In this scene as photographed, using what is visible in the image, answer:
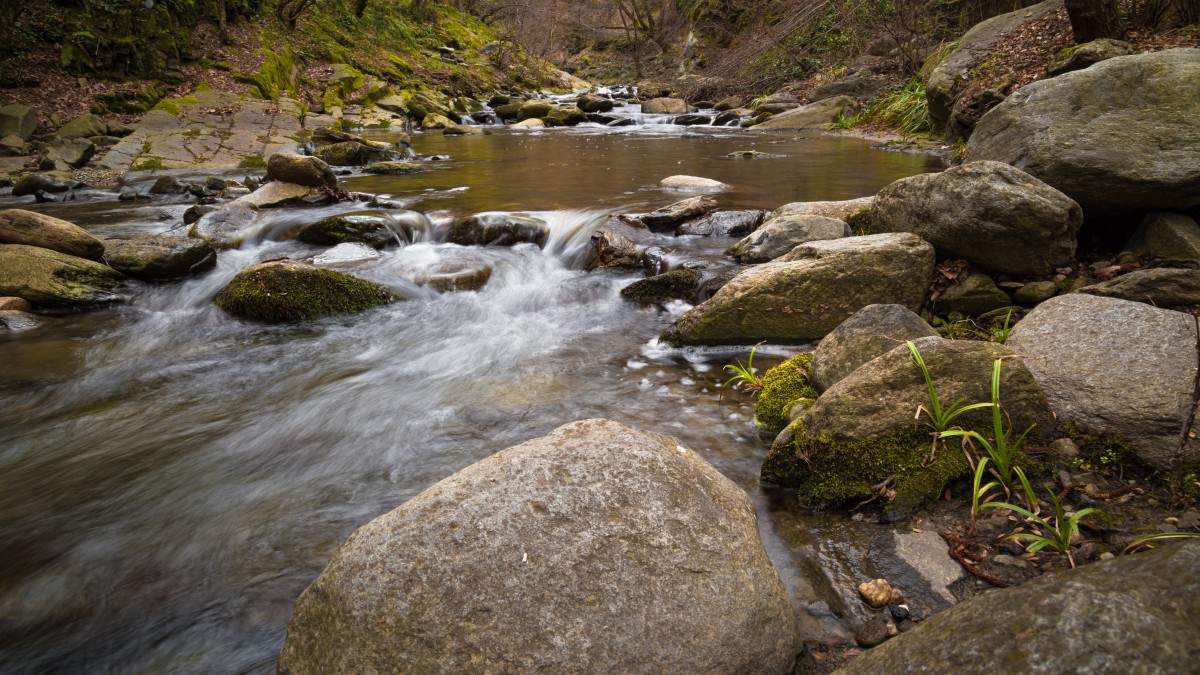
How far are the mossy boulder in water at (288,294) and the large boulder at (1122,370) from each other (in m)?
6.03

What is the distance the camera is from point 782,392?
3.92 m

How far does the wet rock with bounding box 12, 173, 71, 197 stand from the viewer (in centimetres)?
1115

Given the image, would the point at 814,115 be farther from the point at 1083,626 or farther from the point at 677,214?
the point at 1083,626

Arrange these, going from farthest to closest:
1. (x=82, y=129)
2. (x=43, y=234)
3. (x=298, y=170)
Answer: (x=82, y=129) < (x=298, y=170) < (x=43, y=234)

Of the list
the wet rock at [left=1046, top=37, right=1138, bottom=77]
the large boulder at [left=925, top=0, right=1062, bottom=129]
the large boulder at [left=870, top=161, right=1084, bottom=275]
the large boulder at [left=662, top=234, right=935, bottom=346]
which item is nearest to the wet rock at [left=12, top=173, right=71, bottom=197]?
the large boulder at [left=662, top=234, right=935, bottom=346]

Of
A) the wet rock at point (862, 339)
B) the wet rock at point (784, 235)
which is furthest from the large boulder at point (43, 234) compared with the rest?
the wet rock at point (862, 339)

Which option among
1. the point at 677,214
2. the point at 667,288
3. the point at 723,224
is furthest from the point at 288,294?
the point at 723,224

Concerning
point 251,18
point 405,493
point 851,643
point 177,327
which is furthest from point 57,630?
point 251,18

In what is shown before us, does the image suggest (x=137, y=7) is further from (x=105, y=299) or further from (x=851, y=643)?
(x=851, y=643)

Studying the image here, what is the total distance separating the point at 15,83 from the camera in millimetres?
14602

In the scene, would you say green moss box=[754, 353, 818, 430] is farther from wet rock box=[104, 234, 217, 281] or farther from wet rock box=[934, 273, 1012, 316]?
wet rock box=[104, 234, 217, 281]

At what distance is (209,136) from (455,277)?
38.7 feet

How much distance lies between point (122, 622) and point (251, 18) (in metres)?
24.5

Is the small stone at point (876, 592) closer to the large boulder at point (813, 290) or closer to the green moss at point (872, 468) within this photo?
the green moss at point (872, 468)
